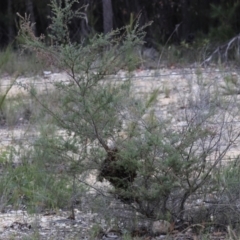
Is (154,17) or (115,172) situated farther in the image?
(154,17)

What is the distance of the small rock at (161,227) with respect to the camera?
394 cm

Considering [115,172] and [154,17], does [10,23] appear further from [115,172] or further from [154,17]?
[115,172]

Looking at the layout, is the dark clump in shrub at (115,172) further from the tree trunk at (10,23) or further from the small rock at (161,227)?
the tree trunk at (10,23)

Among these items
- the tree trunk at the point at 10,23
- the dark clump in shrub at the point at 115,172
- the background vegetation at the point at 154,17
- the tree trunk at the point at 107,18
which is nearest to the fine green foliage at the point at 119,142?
the dark clump in shrub at the point at 115,172

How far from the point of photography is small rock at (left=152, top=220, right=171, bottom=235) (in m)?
3.94

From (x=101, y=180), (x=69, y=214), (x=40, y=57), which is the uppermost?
(x=40, y=57)

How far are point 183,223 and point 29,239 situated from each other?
84cm

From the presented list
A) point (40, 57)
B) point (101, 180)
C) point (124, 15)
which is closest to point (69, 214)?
point (101, 180)

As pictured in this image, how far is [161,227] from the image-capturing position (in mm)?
3953

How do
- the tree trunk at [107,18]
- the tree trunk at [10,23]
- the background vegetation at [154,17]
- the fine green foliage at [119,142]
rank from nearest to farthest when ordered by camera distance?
the fine green foliage at [119,142] < the background vegetation at [154,17] < the tree trunk at [107,18] < the tree trunk at [10,23]

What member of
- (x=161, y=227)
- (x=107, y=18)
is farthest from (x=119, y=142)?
(x=107, y=18)

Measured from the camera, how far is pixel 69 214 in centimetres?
442

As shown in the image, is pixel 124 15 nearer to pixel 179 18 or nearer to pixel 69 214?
pixel 179 18

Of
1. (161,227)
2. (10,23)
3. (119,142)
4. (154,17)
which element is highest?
(119,142)
